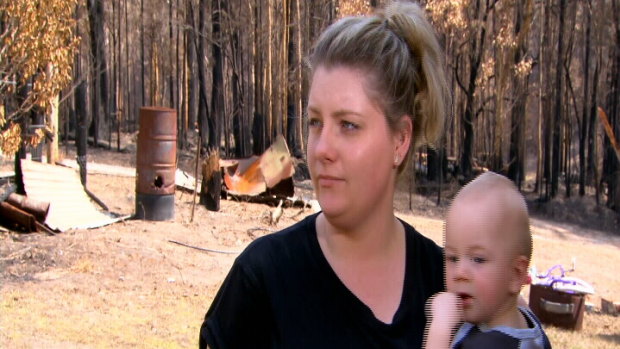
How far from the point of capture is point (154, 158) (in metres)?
10.9

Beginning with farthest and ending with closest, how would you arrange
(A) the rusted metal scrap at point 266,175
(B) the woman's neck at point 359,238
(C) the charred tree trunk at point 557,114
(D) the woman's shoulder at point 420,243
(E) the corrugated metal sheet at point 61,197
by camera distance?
(C) the charred tree trunk at point 557,114 → (A) the rusted metal scrap at point 266,175 → (E) the corrugated metal sheet at point 61,197 → (D) the woman's shoulder at point 420,243 → (B) the woman's neck at point 359,238

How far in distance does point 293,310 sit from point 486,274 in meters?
0.46

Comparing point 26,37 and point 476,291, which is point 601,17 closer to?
point 26,37

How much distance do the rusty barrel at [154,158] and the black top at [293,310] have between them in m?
9.31

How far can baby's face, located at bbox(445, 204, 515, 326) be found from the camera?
154 centimetres

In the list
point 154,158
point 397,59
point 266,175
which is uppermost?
point 397,59

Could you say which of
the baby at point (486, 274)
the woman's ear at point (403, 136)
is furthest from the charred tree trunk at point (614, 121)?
the baby at point (486, 274)

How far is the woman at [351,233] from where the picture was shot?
1.74m

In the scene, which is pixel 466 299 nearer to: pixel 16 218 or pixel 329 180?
pixel 329 180

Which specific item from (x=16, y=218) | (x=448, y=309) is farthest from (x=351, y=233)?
(x=16, y=218)

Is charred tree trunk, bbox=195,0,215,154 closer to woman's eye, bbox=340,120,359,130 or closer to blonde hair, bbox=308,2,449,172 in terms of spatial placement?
blonde hair, bbox=308,2,449,172

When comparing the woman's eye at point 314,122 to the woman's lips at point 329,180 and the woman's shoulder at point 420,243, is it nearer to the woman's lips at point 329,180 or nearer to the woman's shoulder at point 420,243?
the woman's lips at point 329,180

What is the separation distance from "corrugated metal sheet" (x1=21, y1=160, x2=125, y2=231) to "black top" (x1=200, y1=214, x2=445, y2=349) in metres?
8.61

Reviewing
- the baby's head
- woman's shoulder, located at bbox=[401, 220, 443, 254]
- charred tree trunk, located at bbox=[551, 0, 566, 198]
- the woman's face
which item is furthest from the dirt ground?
charred tree trunk, located at bbox=[551, 0, 566, 198]
